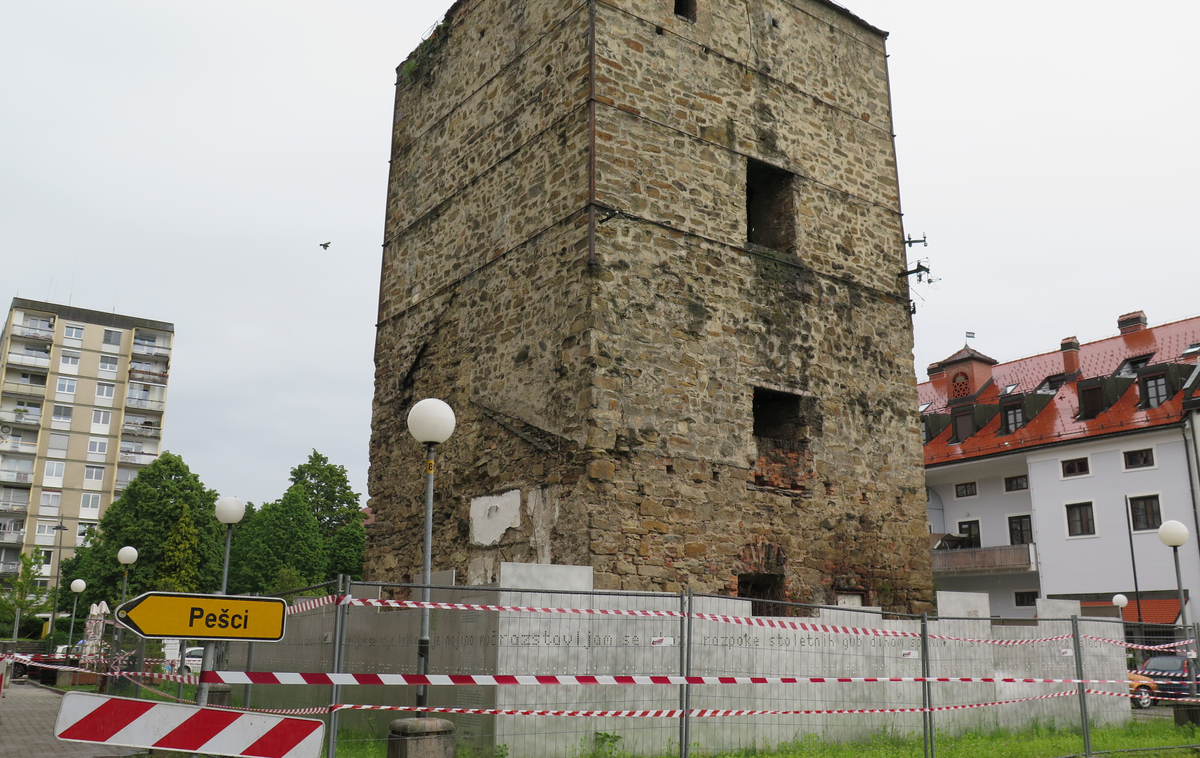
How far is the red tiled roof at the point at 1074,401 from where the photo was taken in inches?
1192

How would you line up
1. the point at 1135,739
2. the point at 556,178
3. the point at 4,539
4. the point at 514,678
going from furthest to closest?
the point at 4,539 → the point at 556,178 → the point at 1135,739 → the point at 514,678

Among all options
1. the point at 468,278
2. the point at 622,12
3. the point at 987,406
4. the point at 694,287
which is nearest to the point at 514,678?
the point at 694,287

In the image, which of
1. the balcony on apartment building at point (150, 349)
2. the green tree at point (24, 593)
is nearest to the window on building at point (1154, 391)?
the green tree at point (24, 593)

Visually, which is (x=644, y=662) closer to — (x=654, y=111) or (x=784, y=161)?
(x=654, y=111)

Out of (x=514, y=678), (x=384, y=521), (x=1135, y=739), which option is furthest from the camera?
(x=384, y=521)

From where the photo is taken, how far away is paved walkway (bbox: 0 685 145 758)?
32.1 feet

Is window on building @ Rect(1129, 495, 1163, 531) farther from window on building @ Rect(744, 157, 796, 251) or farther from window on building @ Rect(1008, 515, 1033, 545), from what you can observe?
window on building @ Rect(744, 157, 796, 251)

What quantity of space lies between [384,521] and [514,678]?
7.81 metres

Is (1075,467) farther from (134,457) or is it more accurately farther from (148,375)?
(148,375)

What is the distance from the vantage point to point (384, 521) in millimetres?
14633

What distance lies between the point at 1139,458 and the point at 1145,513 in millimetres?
1719

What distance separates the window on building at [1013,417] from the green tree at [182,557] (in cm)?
3001

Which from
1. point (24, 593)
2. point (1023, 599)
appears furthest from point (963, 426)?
point (24, 593)

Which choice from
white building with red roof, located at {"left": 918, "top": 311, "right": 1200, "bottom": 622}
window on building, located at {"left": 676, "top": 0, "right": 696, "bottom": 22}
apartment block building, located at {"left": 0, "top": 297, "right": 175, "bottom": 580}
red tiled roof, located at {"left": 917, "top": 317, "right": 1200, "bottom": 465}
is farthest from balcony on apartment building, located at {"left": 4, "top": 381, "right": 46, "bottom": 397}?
window on building, located at {"left": 676, "top": 0, "right": 696, "bottom": 22}
